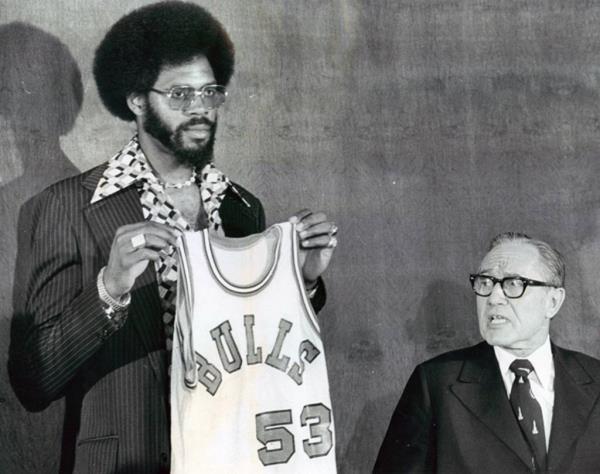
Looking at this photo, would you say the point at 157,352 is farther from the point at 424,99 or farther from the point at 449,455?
the point at 424,99

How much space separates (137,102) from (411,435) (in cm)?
145

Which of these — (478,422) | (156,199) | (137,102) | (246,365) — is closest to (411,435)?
(478,422)

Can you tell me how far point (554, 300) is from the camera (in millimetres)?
3617

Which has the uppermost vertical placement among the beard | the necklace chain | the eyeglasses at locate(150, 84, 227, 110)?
the eyeglasses at locate(150, 84, 227, 110)

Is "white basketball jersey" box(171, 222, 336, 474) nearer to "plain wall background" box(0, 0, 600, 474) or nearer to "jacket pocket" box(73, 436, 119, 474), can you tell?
"jacket pocket" box(73, 436, 119, 474)

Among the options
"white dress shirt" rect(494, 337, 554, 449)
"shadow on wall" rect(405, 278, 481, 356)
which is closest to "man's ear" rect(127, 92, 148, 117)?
"shadow on wall" rect(405, 278, 481, 356)

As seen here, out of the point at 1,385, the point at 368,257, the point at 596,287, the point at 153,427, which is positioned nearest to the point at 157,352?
the point at 153,427

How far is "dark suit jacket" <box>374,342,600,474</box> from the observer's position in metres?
3.47

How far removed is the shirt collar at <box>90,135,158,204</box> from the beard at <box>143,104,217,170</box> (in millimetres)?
81

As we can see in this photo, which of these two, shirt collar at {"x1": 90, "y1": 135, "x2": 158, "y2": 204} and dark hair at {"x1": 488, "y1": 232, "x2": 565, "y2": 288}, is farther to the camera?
dark hair at {"x1": 488, "y1": 232, "x2": 565, "y2": 288}

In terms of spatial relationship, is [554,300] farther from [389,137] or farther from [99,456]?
[99,456]

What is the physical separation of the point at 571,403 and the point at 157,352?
138cm

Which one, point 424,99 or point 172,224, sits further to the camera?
point 424,99

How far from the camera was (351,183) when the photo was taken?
12.4 ft
